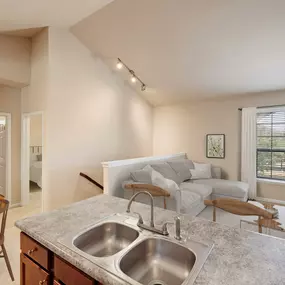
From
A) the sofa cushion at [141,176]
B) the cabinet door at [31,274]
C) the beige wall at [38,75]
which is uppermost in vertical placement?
the beige wall at [38,75]

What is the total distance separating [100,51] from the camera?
170 inches

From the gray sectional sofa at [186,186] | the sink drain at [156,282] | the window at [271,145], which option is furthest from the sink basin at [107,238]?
the window at [271,145]

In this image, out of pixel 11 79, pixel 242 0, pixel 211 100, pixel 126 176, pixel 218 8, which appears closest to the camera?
pixel 242 0

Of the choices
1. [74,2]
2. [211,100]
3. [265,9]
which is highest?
[74,2]

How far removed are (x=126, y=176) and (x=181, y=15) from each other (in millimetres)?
2699

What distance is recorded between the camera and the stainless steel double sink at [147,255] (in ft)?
3.35

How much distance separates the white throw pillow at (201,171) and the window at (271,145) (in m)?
1.16

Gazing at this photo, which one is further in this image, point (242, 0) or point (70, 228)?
point (242, 0)

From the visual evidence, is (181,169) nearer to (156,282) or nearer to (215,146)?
(215,146)

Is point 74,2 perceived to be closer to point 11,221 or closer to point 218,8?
point 218,8

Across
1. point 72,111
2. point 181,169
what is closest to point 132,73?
point 72,111

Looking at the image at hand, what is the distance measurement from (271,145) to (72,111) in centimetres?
456

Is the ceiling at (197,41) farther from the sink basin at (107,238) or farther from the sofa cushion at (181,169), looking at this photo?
the sink basin at (107,238)

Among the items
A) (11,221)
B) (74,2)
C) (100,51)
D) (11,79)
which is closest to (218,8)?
(74,2)
